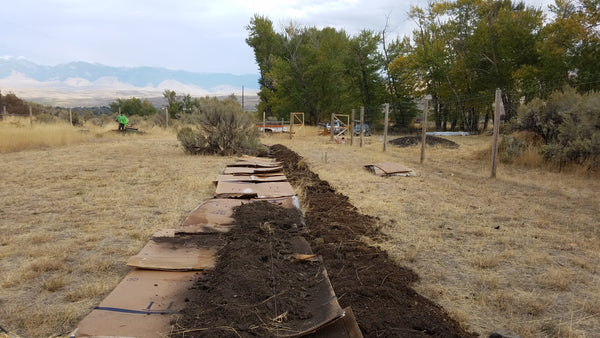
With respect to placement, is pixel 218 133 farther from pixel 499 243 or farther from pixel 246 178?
pixel 499 243

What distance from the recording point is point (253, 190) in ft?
21.4

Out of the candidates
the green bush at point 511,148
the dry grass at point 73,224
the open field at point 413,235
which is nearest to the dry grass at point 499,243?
the open field at point 413,235

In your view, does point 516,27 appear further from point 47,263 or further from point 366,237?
point 47,263

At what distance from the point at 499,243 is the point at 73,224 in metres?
5.01

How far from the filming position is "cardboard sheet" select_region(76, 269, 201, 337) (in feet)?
7.61

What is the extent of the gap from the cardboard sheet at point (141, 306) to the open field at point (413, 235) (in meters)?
0.22

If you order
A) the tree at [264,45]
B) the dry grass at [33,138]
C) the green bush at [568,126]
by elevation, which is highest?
the tree at [264,45]

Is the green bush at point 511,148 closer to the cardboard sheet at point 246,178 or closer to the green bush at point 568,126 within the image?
the green bush at point 568,126

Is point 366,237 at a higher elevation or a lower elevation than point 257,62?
lower

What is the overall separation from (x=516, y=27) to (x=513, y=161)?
19730 mm

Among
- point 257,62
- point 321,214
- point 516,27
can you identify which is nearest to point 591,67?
point 516,27

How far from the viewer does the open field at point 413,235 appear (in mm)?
2867

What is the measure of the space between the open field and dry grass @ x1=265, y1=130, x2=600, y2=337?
0.05 ft

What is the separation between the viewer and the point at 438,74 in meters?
33.2
